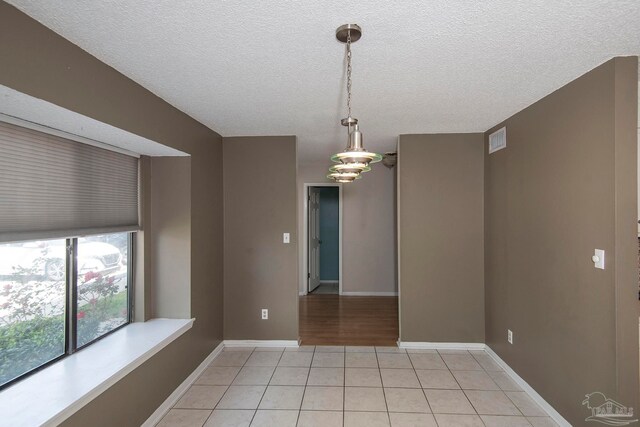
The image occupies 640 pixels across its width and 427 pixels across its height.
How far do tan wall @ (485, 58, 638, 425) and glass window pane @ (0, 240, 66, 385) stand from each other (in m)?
3.28

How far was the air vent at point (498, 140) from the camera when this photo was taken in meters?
2.91

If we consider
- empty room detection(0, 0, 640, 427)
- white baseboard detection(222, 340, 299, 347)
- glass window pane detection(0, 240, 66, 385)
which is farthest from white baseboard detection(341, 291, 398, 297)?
glass window pane detection(0, 240, 66, 385)

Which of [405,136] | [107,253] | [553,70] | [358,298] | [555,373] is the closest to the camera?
[553,70]

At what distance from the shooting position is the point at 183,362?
2654 mm

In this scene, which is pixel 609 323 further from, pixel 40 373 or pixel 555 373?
pixel 40 373

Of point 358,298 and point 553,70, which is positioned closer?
point 553,70

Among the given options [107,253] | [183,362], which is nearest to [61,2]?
[107,253]

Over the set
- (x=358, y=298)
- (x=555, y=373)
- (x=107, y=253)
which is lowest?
(x=358, y=298)

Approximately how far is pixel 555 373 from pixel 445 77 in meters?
2.20

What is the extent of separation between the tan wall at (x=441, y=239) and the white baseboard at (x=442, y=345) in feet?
0.15

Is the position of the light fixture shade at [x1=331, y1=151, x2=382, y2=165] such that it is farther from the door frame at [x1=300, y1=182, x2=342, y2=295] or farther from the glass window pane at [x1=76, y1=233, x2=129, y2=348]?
the door frame at [x1=300, y1=182, x2=342, y2=295]

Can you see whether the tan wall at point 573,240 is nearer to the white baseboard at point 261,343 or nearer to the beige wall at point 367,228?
the white baseboard at point 261,343

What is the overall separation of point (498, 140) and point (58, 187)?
3539 millimetres

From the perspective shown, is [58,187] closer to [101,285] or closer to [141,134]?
[141,134]
